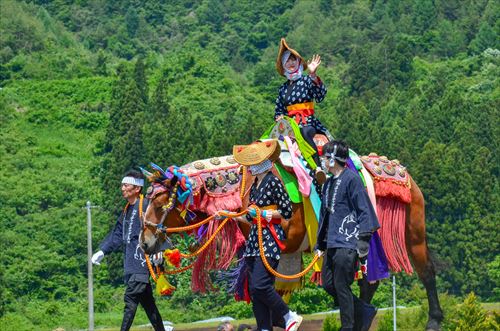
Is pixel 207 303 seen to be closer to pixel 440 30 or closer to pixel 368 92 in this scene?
pixel 368 92

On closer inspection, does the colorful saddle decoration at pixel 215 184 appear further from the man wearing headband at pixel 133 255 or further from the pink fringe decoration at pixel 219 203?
the man wearing headband at pixel 133 255

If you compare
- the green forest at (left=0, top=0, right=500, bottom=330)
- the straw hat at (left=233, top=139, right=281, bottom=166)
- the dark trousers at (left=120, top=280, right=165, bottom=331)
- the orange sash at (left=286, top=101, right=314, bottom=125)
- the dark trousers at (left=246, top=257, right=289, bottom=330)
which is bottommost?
the green forest at (left=0, top=0, right=500, bottom=330)

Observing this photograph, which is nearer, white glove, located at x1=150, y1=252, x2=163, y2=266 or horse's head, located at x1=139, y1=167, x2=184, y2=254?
horse's head, located at x1=139, y1=167, x2=184, y2=254

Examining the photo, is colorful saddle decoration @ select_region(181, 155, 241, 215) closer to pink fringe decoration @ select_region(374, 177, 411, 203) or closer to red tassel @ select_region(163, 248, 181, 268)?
red tassel @ select_region(163, 248, 181, 268)

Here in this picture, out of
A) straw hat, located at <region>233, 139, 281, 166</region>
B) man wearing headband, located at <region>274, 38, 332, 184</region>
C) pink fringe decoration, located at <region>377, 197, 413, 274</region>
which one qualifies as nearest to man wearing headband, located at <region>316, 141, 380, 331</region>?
straw hat, located at <region>233, 139, 281, 166</region>

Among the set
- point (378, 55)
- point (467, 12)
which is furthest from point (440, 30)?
point (378, 55)

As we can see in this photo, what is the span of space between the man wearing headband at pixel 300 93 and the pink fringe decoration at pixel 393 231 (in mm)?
1263

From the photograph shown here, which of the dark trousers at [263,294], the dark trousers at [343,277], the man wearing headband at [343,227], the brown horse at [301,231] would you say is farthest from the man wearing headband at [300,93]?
the dark trousers at [343,277]

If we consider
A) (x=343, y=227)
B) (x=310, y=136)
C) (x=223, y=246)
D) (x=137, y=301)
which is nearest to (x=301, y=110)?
(x=310, y=136)

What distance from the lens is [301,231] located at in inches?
757

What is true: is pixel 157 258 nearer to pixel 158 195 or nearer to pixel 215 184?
pixel 158 195

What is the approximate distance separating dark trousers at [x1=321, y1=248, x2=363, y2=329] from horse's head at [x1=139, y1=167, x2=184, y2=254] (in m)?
2.21

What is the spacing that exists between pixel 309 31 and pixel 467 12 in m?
8.38

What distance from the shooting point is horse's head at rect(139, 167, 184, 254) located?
18.3 m
